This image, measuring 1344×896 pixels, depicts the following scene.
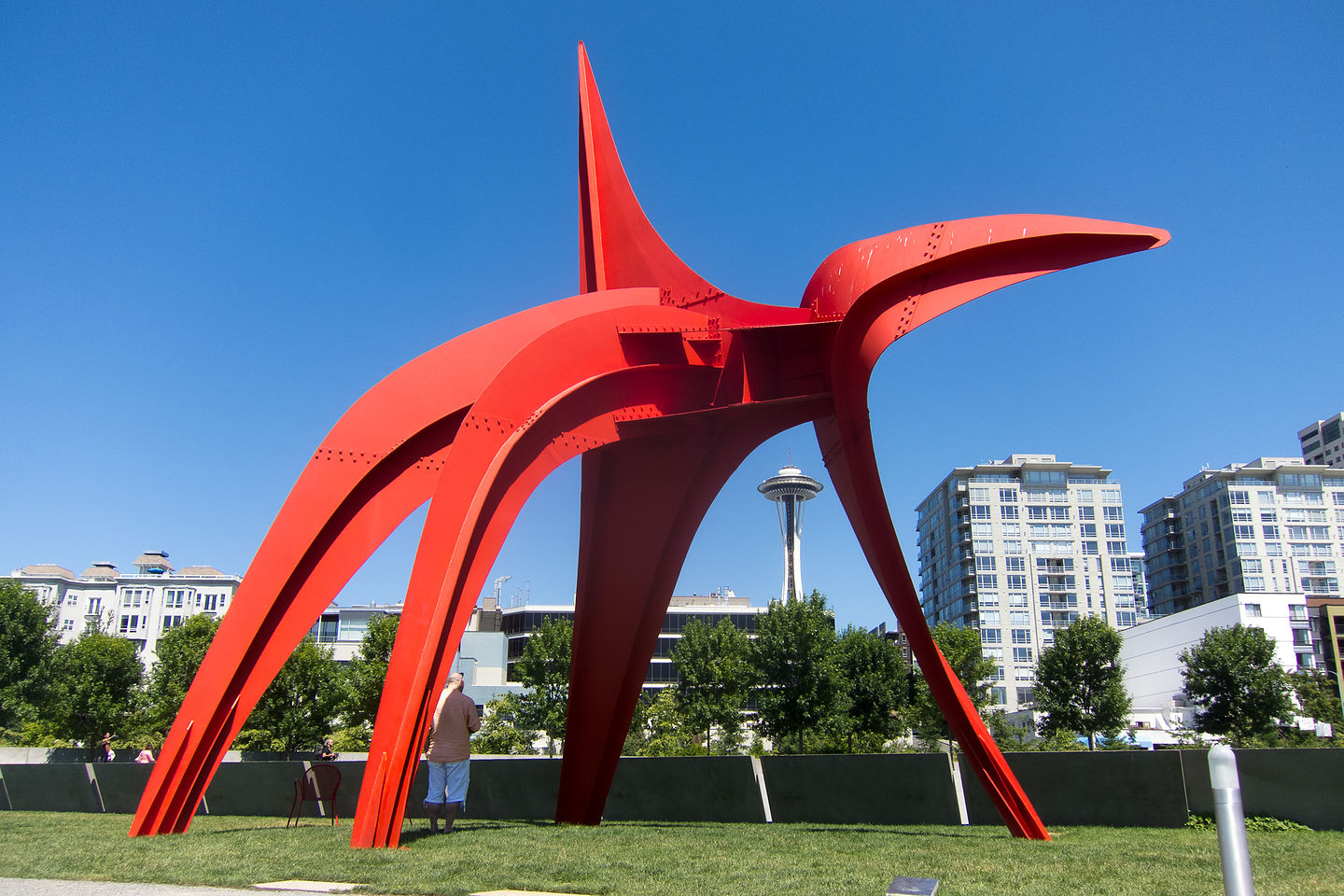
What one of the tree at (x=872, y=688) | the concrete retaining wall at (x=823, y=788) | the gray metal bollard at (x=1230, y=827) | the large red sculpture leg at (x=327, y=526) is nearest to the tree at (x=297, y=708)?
the tree at (x=872, y=688)

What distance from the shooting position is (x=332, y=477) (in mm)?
10492

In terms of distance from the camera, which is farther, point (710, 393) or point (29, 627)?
point (29, 627)

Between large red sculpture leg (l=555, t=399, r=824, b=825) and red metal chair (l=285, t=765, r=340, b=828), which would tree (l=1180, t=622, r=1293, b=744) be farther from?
red metal chair (l=285, t=765, r=340, b=828)

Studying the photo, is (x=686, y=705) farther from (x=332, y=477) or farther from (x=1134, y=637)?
(x=1134, y=637)

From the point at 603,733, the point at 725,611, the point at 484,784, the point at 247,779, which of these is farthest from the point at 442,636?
the point at 725,611

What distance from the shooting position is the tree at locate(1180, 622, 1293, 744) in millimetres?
58031

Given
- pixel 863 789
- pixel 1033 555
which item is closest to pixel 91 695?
pixel 863 789

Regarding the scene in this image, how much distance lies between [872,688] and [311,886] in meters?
49.7

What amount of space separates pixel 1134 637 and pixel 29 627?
91966 mm

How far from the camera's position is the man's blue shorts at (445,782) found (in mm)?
10961

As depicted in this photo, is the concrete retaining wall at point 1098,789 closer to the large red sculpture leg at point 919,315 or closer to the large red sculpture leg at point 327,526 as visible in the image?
the large red sculpture leg at point 919,315

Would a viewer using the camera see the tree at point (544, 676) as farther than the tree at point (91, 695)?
No

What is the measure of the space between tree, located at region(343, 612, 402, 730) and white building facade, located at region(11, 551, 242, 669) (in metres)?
59.2

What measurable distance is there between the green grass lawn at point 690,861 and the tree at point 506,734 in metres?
41.9
